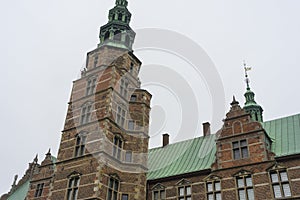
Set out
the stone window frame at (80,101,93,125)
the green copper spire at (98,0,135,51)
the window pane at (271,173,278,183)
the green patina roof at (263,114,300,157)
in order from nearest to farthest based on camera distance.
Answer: the window pane at (271,173,278,183)
the green patina roof at (263,114,300,157)
the stone window frame at (80,101,93,125)
the green copper spire at (98,0,135,51)

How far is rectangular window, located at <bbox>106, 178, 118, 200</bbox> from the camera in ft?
68.4

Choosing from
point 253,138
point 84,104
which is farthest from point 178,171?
point 84,104

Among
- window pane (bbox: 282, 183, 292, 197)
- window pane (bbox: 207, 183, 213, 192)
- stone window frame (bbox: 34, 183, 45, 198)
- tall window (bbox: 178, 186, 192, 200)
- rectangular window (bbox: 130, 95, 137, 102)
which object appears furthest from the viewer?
stone window frame (bbox: 34, 183, 45, 198)

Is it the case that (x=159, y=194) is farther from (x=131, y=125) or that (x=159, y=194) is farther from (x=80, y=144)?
(x=80, y=144)

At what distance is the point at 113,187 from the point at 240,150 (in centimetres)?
884

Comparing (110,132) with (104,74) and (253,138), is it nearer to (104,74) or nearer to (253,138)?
(104,74)

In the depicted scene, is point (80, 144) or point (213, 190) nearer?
point (213, 190)

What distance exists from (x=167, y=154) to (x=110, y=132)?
7376 mm

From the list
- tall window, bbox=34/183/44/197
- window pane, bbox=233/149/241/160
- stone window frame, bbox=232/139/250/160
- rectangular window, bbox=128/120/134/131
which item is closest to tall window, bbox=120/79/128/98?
rectangular window, bbox=128/120/134/131

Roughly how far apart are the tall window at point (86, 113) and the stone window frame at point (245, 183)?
11.5 metres

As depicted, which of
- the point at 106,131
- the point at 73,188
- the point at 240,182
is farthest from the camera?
the point at 106,131

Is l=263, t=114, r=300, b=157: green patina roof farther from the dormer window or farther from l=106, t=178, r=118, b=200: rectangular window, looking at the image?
the dormer window

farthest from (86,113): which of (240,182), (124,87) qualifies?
(240,182)

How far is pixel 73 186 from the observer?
21.5 meters
